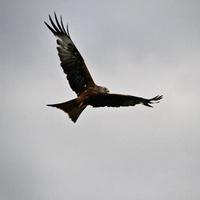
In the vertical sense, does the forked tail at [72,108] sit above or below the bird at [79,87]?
below

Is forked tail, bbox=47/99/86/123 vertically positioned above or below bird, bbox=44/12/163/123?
below

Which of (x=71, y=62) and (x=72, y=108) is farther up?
(x=71, y=62)

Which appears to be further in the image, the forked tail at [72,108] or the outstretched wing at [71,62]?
the outstretched wing at [71,62]

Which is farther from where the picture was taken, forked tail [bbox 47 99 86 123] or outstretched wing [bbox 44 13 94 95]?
outstretched wing [bbox 44 13 94 95]

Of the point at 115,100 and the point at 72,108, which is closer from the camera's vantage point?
the point at 72,108

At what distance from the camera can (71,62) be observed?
1129 centimetres

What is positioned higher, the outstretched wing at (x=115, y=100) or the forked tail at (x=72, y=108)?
the outstretched wing at (x=115, y=100)

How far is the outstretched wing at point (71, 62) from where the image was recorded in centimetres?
1105

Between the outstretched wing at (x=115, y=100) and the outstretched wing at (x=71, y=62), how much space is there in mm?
554

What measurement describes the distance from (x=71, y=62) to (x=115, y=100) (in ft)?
5.24

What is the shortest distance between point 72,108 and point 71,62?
1.79 metres

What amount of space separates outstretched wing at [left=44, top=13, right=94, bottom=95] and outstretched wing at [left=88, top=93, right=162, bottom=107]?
1.82 ft

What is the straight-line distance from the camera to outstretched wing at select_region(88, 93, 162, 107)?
34.3ft

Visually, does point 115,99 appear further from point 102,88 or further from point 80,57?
point 80,57
